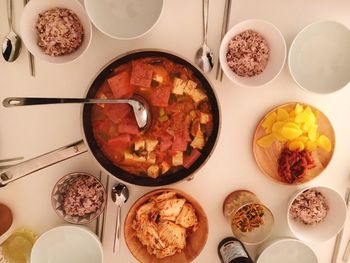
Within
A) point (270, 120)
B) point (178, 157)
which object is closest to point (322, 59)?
point (270, 120)

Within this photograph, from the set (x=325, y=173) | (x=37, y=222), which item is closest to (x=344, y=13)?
(x=325, y=173)

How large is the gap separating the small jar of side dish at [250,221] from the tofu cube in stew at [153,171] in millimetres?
345

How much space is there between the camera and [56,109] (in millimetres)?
1861

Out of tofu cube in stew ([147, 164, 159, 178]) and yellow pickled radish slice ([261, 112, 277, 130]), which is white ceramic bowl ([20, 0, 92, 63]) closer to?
tofu cube in stew ([147, 164, 159, 178])

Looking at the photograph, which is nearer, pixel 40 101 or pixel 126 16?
pixel 40 101

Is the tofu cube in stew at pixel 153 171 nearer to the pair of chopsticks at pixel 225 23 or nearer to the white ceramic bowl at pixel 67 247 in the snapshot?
the white ceramic bowl at pixel 67 247

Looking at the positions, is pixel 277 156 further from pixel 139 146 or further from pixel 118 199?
pixel 118 199

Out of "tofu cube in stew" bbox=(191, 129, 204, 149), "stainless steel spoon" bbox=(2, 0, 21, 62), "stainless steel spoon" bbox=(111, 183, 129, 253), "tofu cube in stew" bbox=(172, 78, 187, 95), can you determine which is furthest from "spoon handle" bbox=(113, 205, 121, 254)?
"stainless steel spoon" bbox=(2, 0, 21, 62)

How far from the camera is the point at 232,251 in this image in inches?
72.1

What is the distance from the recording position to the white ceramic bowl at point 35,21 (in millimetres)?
1724

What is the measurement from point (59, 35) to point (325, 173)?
1232 mm

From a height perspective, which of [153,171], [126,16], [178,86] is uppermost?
[126,16]

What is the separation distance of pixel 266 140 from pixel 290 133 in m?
0.12

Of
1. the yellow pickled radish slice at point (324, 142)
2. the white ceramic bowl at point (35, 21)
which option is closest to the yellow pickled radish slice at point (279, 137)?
the yellow pickled radish slice at point (324, 142)
